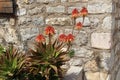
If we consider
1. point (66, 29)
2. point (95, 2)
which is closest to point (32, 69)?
point (66, 29)

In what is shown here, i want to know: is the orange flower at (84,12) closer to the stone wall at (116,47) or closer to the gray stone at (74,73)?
the stone wall at (116,47)

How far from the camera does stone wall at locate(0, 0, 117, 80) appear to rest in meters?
4.13

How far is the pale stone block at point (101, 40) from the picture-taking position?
4113mm

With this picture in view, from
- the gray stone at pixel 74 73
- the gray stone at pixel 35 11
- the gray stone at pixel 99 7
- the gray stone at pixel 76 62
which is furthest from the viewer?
the gray stone at pixel 35 11

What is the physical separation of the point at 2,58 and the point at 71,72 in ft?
3.19

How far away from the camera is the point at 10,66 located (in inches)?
138

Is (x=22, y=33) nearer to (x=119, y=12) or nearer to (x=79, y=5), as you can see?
(x=79, y=5)

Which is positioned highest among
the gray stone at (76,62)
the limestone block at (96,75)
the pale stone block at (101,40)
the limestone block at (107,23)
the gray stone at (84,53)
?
the limestone block at (107,23)

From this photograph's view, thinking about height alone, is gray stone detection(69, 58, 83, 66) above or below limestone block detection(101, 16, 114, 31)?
below

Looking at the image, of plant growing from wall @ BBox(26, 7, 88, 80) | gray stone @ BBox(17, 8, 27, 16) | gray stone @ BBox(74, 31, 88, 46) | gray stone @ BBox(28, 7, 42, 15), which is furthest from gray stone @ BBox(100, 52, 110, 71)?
gray stone @ BBox(17, 8, 27, 16)

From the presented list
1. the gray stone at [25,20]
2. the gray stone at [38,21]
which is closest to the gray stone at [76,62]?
the gray stone at [38,21]

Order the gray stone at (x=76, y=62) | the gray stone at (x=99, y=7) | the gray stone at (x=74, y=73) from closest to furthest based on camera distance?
the gray stone at (x=74, y=73), the gray stone at (x=99, y=7), the gray stone at (x=76, y=62)

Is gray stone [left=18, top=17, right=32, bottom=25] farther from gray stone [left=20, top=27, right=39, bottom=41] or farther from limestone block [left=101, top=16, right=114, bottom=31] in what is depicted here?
limestone block [left=101, top=16, right=114, bottom=31]

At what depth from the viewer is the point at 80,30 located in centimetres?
425
